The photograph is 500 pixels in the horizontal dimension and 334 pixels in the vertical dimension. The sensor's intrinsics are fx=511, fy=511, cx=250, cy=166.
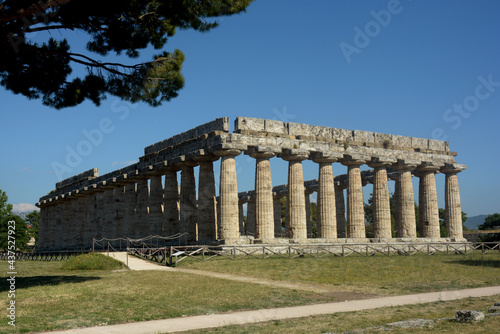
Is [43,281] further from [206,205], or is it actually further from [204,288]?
[206,205]

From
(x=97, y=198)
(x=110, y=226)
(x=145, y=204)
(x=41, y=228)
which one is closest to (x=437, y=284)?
(x=145, y=204)

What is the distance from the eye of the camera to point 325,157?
39.1 meters

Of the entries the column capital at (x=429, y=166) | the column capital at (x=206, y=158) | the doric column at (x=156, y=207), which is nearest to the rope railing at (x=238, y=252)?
the column capital at (x=206, y=158)

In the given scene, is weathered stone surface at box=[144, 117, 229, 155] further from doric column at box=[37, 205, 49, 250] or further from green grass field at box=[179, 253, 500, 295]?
doric column at box=[37, 205, 49, 250]

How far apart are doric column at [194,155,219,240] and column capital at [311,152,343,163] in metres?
7.87

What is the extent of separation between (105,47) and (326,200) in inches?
934

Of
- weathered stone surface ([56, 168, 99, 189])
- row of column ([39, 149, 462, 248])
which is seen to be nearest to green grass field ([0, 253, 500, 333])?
row of column ([39, 149, 462, 248])

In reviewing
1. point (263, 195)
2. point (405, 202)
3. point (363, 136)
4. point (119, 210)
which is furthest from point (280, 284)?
point (119, 210)

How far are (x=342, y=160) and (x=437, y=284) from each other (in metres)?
22.0

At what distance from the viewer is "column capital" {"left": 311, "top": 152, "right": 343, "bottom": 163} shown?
38.9m

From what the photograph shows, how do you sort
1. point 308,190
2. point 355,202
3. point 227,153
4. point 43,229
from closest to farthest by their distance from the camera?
1. point 227,153
2. point 355,202
3. point 308,190
4. point 43,229

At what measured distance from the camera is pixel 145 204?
4497cm

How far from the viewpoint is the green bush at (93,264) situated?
2736cm

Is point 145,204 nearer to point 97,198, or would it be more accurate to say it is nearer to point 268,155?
point 97,198
